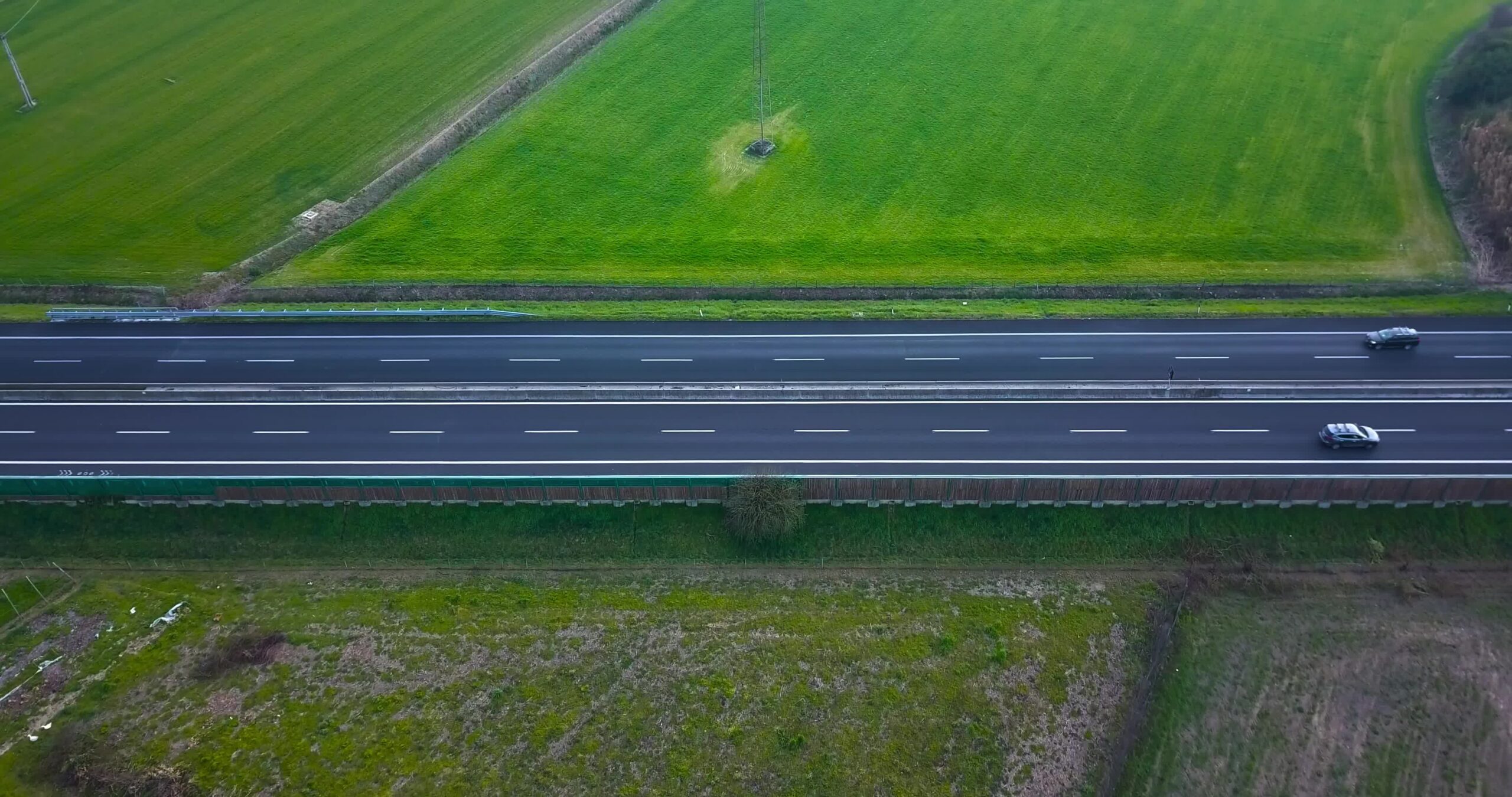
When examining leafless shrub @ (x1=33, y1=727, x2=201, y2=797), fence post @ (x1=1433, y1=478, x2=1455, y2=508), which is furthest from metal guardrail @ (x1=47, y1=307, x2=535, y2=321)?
fence post @ (x1=1433, y1=478, x2=1455, y2=508)

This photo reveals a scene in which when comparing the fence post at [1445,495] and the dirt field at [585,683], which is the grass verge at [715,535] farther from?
the dirt field at [585,683]

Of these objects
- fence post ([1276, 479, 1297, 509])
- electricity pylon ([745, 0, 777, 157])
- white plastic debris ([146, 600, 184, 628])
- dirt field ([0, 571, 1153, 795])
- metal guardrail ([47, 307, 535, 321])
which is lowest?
dirt field ([0, 571, 1153, 795])

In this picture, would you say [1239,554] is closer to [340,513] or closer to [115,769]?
[340,513]

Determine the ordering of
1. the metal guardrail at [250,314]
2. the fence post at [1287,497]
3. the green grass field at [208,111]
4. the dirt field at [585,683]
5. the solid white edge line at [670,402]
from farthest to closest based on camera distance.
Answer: the green grass field at [208,111]
the metal guardrail at [250,314]
the solid white edge line at [670,402]
the fence post at [1287,497]
the dirt field at [585,683]

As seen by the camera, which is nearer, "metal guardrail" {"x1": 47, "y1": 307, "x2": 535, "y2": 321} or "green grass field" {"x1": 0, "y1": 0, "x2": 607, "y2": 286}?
"metal guardrail" {"x1": 47, "y1": 307, "x2": 535, "y2": 321}

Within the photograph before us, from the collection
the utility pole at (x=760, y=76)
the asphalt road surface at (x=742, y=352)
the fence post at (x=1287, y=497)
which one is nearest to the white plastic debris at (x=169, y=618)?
the asphalt road surface at (x=742, y=352)

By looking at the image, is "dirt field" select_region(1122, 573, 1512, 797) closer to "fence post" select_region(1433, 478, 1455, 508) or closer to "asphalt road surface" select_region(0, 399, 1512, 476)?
"fence post" select_region(1433, 478, 1455, 508)
